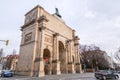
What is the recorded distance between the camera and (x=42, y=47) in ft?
96.1

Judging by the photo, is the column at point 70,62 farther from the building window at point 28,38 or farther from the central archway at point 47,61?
the building window at point 28,38

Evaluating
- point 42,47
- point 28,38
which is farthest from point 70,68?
point 28,38

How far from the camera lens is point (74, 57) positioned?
4459 cm


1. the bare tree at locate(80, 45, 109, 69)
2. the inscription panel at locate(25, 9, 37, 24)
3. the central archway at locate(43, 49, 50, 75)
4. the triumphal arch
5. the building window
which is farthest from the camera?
the bare tree at locate(80, 45, 109, 69)

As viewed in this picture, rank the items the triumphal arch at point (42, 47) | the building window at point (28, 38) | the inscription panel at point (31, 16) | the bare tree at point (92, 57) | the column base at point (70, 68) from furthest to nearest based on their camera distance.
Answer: the bare tree at point (92, 57) < the column base at point (70, 68) < the inscription panel at point (31, 16) < the building window at point (28, 38) < the triumphal arch at point (42, 47)

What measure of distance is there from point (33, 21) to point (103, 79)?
21.2 metres

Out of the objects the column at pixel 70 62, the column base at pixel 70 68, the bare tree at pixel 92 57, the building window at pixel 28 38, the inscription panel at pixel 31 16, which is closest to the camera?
the building window at pixel 28 38

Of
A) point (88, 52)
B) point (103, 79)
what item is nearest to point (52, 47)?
point (103, 79)

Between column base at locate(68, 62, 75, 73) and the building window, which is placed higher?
the building window

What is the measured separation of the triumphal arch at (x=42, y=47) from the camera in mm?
29047

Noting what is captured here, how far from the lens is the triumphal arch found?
95.3ft

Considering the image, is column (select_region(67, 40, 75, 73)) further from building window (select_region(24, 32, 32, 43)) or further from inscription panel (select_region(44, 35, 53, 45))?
building window (select_region(24, 32, 32, 43))

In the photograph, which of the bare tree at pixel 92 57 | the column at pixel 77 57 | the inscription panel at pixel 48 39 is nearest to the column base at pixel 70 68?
the column at pixel 77 57

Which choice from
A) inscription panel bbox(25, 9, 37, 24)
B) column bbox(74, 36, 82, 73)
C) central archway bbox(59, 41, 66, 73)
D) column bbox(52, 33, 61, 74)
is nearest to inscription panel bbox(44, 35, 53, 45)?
column bbox(52, 33, 61, 74)
